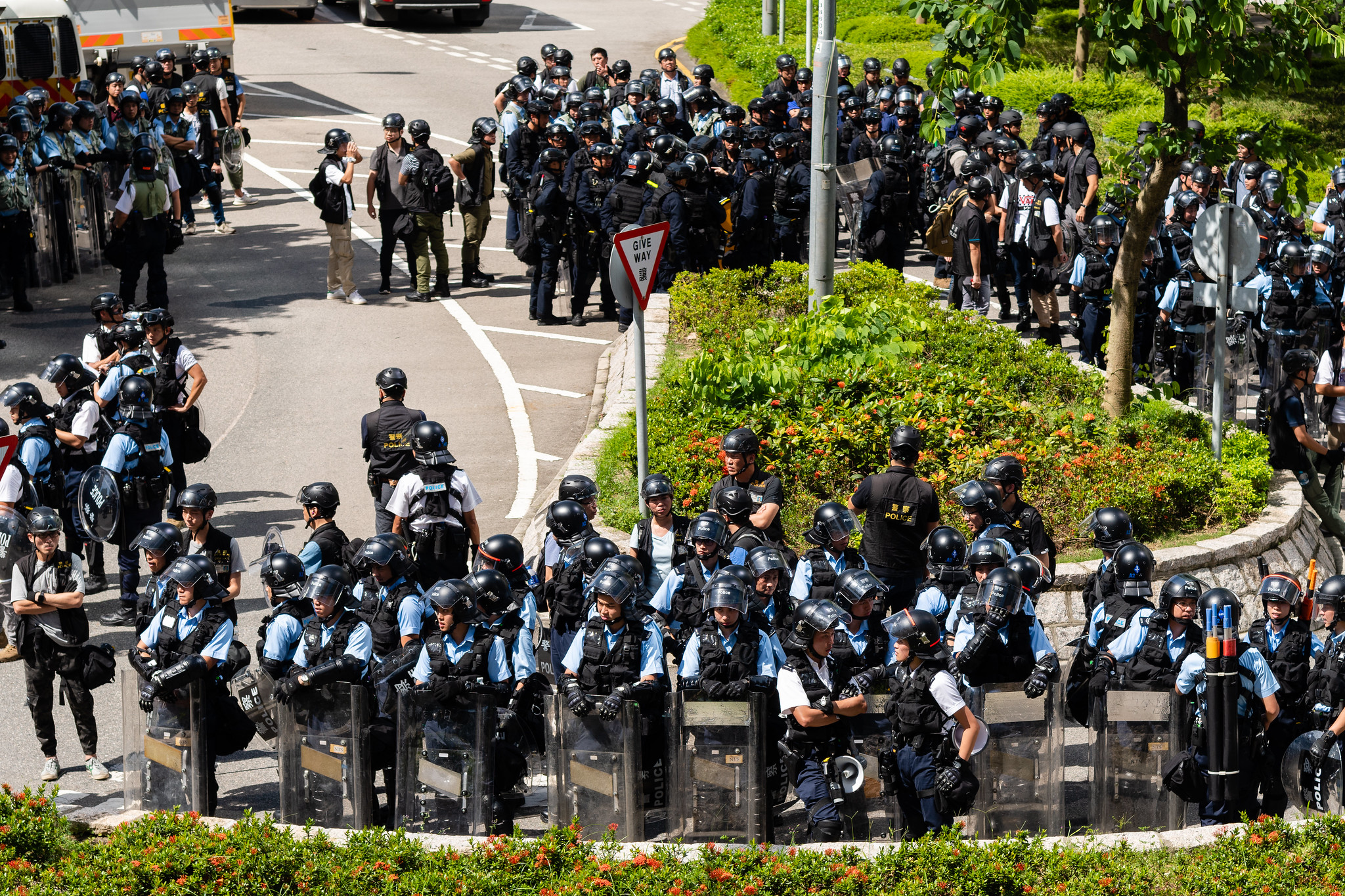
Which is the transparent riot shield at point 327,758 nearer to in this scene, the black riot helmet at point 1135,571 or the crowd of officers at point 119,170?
the black riot helmet at point 1135,571

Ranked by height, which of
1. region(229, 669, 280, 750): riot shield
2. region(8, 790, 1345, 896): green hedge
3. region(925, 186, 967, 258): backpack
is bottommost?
region(8, 790, 1345, 896): green hedge

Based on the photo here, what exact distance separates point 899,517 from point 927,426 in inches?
84.2

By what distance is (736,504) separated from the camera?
32.7 ft

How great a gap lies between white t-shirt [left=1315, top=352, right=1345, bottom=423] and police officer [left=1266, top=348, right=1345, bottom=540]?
0.68ft

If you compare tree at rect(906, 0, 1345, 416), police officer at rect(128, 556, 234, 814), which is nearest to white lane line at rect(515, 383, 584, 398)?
tree at rect(906, 0, 1345, 416)

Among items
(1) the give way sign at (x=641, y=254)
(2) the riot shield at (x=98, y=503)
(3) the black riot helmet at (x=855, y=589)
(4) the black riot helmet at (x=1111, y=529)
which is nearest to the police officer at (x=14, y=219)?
(2) the riot shield at (x=98, y=503)

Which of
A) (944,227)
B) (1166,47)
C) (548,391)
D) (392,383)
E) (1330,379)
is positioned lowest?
(548,391)

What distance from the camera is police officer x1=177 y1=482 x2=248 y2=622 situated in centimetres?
998

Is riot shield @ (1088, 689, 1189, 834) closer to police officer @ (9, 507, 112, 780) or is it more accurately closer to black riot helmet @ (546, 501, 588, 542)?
black riot helmet @ (546, 501, 588, 542)

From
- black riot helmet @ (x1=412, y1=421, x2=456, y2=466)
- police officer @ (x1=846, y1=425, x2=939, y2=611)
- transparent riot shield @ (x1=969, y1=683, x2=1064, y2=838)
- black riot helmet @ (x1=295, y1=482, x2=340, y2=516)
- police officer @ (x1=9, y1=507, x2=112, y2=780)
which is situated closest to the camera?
transparent riot shield @ (x1=969, y1=683, x2=1064, y2=838)

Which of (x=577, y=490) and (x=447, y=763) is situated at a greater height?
(x=577, y=490)

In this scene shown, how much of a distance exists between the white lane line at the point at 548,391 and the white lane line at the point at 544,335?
1.53 metres

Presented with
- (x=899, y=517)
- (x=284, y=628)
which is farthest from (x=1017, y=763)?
(x=284, y=628)

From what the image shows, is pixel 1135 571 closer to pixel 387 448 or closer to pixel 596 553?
pixel 596 553
